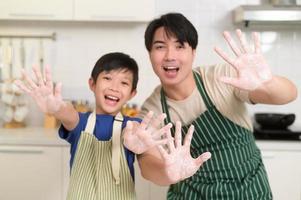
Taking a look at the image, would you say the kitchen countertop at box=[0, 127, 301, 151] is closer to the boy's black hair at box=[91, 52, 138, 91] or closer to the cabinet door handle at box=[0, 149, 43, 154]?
the cabinet door handle at box=[0, 149, 43, 154]

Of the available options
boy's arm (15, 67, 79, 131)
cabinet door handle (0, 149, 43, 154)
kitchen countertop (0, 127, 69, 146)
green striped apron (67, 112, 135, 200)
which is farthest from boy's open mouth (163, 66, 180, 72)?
cabinet door handle (0, 149, 43, 154)

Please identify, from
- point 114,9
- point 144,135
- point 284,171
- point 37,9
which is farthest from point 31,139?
point 284,171

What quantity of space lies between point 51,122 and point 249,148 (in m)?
1.35

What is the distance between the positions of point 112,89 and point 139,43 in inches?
51.5

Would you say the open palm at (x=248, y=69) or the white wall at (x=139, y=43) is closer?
the open palm at (x=248, y=69)

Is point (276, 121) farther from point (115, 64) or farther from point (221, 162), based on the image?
point (115, 64)

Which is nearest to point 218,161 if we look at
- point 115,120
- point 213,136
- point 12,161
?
point 213,136

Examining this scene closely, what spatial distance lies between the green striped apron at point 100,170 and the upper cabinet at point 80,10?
1.10m

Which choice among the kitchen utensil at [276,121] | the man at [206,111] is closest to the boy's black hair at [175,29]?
the man at [206,111]

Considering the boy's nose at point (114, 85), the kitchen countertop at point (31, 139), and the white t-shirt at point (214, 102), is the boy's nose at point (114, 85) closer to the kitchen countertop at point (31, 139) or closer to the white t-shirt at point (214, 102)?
the white t-shirt at point (214, 102)

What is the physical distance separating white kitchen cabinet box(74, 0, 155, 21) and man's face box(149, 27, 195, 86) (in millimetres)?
885

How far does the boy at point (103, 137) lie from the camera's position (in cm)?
122

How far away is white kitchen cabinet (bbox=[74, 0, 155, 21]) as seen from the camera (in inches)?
87.6

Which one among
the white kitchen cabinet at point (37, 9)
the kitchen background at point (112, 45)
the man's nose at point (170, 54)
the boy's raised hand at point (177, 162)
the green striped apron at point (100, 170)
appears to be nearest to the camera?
the boy's raised hand at point (177, 162)
